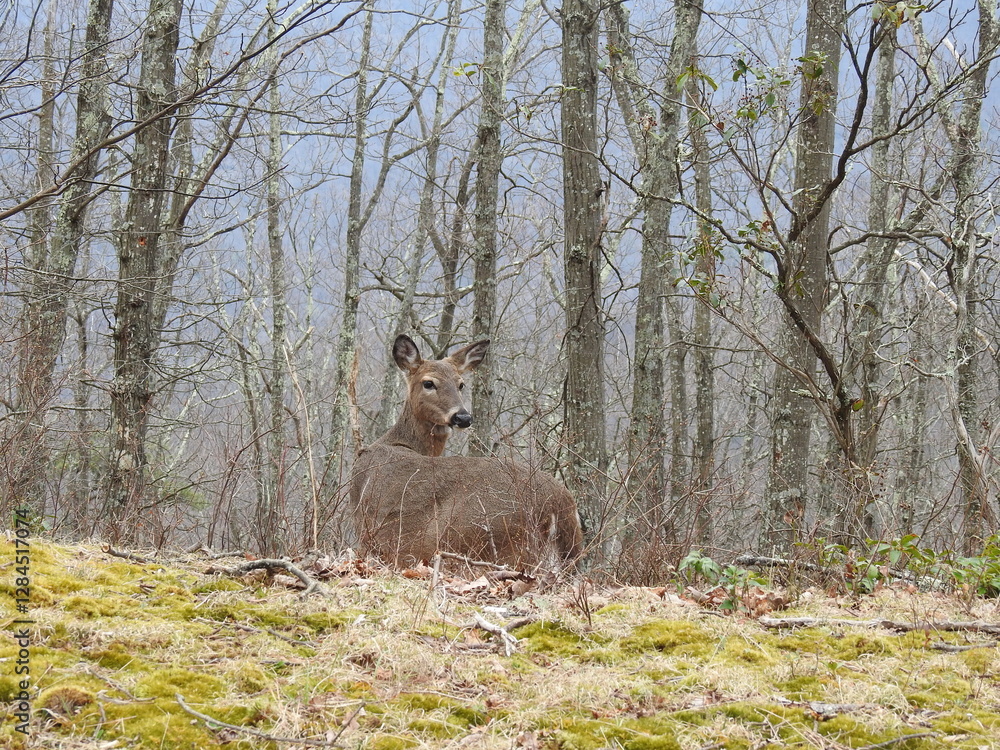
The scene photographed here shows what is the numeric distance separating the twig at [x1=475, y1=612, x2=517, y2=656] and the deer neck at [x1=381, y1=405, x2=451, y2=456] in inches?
229

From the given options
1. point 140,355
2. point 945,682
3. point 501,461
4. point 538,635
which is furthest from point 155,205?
point 945,682

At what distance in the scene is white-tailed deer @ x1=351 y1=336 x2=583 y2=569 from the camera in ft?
21.3

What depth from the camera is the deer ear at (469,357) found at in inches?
404

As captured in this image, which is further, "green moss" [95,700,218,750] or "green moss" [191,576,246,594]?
"green moss" [191,576,246,594]

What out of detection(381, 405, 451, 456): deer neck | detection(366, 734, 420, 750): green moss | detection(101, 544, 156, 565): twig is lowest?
detection(366, 734, 420, 750): green moss

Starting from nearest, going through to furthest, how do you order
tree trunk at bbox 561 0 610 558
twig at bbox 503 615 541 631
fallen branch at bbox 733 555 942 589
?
1. twig at bbox 503 615 541 631
2. fallen branch at bbox 733 555 942 589
3. tree trunk at bbox 561 0 610 558

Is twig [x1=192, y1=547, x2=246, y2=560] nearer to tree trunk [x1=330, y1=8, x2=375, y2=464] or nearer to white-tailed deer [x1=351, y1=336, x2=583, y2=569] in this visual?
white-tailed deer [x1=351, y1=336, x2=583, y2=569]

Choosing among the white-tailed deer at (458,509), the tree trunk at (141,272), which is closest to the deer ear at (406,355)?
the white-tailed deer at (458,509)

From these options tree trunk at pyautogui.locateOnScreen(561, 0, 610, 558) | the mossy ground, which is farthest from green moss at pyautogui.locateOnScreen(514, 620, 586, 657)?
tree trunk at pyautogui.locateOnScreen(561, 0, 610, 558)

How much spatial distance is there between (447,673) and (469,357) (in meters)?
7.45

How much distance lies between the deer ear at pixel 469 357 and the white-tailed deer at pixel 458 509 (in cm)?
211

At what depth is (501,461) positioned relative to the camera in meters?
7.19

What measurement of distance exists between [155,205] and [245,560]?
177 inches

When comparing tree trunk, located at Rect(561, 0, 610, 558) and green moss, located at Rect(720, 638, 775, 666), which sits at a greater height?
tree trunk, located at Rect(561, 0, 610, 558)
